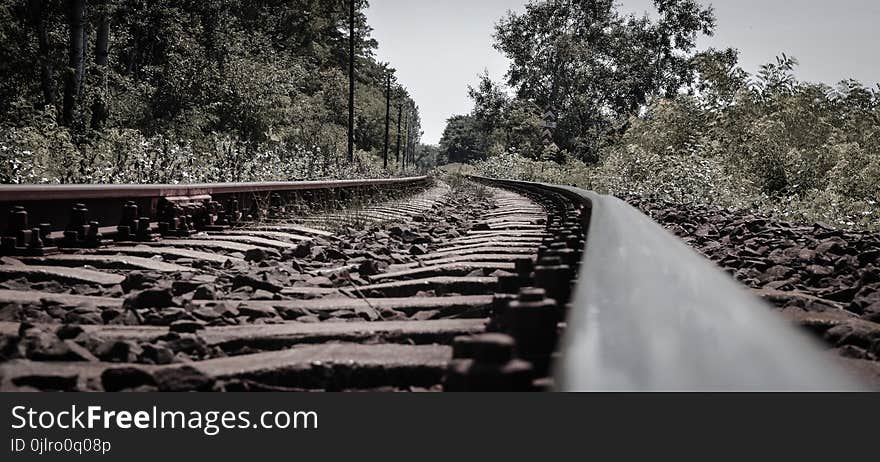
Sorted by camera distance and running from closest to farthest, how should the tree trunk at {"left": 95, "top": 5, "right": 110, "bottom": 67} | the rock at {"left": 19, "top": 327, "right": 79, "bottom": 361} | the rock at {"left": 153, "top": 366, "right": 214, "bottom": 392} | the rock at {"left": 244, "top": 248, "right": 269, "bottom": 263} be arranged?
the rock at {"left": 153, "top": 366, "right": 214, "bottom": 392} → the rock at {"left": 19, "top": 327, "right": 79, "bottom": 361} → the rock at {"left": 244, "top": 248, "right": 269, "bottom": 263} → the tree trunk at {"left": 95, "top": 5, "right": 110, "bottom": 67}

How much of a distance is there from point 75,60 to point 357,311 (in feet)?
59.2

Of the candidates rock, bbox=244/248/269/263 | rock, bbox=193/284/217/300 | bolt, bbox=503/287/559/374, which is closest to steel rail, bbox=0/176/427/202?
rock, bbox=244/248/269/263

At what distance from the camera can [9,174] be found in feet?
26.1

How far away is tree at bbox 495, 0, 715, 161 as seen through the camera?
49.1 meters

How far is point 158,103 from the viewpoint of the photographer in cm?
2489

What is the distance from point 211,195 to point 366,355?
5.32 meters

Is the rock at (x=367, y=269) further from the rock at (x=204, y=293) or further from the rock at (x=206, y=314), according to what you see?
the rock at (x=206, y=314)

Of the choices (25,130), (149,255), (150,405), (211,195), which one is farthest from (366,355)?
(25,130)

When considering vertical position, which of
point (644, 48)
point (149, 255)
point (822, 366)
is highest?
point (644, 48)

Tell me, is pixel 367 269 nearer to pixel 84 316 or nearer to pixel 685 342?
pixel 84 316

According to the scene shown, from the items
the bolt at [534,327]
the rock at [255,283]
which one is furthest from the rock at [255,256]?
the bolt at [534,327]

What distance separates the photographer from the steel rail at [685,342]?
708 mm

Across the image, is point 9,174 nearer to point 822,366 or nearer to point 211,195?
point 211,195

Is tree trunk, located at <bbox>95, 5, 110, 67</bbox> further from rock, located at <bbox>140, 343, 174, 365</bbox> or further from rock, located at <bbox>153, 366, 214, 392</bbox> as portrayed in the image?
rock, located at <bbox>153, 366, 214, 392</bbox>
